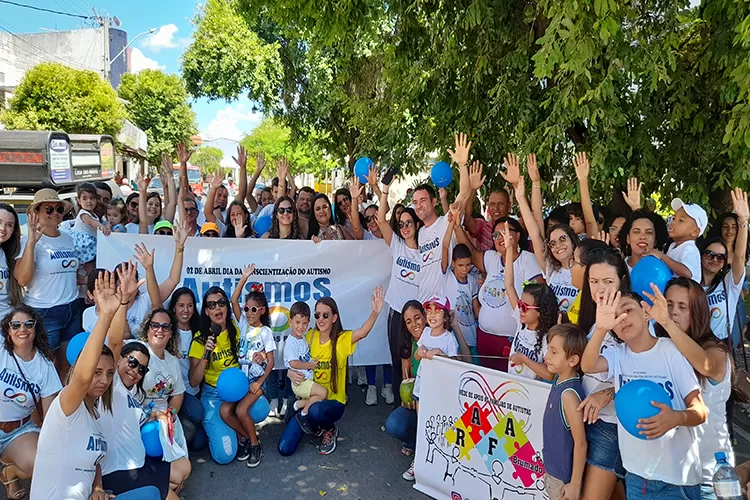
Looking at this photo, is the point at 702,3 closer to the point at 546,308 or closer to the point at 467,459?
the point at 546,308

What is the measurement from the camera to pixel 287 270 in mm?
6121

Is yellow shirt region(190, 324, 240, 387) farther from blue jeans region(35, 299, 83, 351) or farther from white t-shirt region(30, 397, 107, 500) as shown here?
white t-shirt region(30, 397, 107, 500)

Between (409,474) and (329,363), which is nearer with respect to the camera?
(409,474)

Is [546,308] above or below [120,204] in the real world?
below

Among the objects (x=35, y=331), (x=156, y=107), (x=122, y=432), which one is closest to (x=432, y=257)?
(x=122, y=432)

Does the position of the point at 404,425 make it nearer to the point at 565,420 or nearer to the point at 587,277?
the point at 565,420

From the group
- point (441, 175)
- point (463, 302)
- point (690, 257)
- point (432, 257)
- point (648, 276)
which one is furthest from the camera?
point (441, 175)

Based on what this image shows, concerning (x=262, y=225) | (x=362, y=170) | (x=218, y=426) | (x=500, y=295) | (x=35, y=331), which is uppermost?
(x=362, y=170)

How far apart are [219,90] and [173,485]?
42.1 feet

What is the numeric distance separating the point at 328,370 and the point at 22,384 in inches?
89.0

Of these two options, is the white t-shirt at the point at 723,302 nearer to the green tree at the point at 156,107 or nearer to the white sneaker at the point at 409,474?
the white sneaker at the point at 409,474

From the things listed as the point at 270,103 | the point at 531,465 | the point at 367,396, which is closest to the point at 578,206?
the point at 531,465

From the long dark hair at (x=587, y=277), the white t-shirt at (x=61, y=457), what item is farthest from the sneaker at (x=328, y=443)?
the long dark hair at (x=587, y=277)

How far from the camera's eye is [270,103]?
15078 mm
